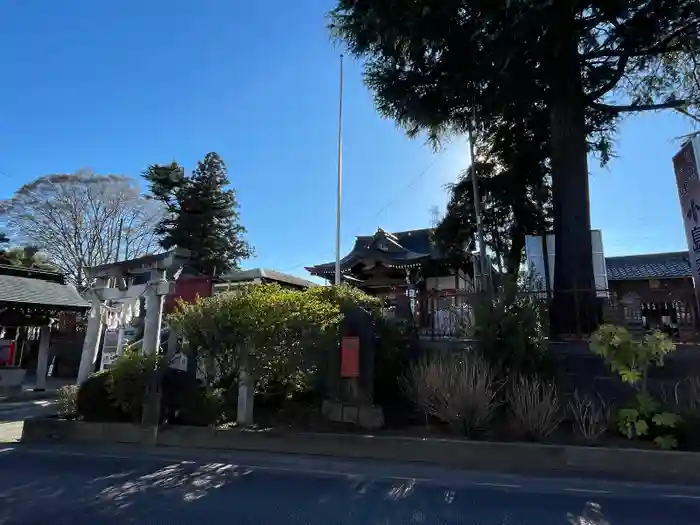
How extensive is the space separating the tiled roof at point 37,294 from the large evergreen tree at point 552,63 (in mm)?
10643

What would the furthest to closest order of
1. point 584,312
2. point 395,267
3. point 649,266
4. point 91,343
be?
point 649,266 → point 395,267 → point 91,343 → point 584,312

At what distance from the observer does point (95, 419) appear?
695 centimetres

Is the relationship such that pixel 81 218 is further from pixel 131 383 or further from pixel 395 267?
pixel 131 383

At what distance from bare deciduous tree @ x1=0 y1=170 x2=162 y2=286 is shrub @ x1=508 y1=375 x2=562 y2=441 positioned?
1133 inches

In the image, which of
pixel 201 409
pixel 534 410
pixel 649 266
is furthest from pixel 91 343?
pixel 649 266

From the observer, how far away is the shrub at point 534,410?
19.0 ft

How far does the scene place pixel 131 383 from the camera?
22.2 ft

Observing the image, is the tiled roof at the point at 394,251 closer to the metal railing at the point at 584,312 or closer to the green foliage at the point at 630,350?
the metal railing at the point at 584,312

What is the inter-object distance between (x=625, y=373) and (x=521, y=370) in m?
1.28

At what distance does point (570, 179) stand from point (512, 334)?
5161 mm

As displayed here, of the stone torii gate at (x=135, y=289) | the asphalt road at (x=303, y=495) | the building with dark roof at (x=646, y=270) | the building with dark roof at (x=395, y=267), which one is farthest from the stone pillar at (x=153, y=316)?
the building with dark roof at (x=646, y=270)

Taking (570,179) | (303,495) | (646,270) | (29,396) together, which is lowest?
(303,495)

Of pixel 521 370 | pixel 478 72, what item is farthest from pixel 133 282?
pixel 478 72

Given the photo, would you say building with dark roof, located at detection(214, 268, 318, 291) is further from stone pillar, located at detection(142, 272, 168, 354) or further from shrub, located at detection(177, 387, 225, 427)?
shrub, located at detection(177, 387, 225, 427)
